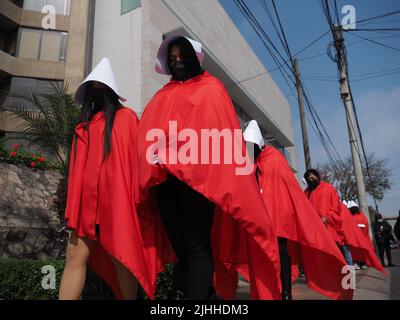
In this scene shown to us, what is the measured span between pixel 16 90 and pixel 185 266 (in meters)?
15.5

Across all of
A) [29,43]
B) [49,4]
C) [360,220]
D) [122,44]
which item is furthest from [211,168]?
[49,4]

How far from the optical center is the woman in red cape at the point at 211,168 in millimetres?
1745

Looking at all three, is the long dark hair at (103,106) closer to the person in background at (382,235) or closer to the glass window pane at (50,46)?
the person in background at (382,235)

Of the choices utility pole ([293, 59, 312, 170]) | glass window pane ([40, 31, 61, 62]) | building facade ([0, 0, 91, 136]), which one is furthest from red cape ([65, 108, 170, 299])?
glass window pane ([40, 31, 61, 62])

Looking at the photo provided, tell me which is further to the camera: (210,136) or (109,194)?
(109,194)

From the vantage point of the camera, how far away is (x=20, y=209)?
748 centimetres

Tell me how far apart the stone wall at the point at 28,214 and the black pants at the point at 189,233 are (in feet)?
16.2

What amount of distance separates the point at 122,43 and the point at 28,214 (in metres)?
6.16

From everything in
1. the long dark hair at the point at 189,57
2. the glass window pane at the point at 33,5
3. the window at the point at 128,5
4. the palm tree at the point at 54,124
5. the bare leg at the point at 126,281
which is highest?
the glass window pane at the point at 33,5

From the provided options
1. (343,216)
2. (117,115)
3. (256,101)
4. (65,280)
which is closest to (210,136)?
(117,115)

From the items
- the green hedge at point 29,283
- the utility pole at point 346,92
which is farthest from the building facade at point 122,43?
the green hedge at point 29,283

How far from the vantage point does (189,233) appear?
1.74m

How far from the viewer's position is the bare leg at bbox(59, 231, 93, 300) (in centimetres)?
197

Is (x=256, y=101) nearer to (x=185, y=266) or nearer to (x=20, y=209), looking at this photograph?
(x=20, y=209)
